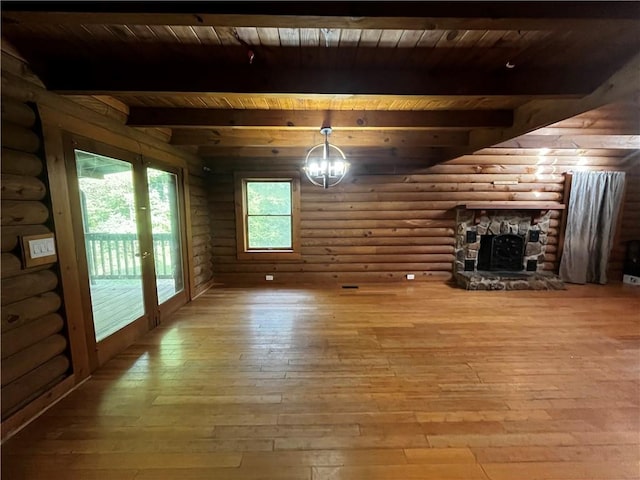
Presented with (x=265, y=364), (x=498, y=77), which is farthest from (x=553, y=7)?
(x=265, y=364)

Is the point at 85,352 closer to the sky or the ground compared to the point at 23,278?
closer to the ground

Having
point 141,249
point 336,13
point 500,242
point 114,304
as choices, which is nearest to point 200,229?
point 141,249

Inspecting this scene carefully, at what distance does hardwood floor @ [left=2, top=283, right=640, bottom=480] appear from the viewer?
151cm

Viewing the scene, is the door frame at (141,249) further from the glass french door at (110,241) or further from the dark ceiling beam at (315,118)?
the dark ceiling beam at (315,118)

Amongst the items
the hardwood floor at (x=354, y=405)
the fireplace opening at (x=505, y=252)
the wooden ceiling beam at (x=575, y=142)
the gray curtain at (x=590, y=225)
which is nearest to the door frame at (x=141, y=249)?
the hardwood floor at (x=354, y=405)

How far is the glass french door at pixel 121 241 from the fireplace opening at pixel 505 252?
544 cm

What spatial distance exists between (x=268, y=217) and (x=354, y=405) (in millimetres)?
3722

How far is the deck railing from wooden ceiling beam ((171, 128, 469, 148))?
1382 mm

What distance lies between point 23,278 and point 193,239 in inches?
103

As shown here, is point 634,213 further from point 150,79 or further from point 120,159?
point 120,159

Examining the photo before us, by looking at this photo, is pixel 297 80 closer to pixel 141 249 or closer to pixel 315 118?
pixel 315 118

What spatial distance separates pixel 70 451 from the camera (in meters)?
1.58

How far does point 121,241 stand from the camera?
9.34 feet

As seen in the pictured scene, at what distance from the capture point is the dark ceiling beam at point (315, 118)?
276cm
